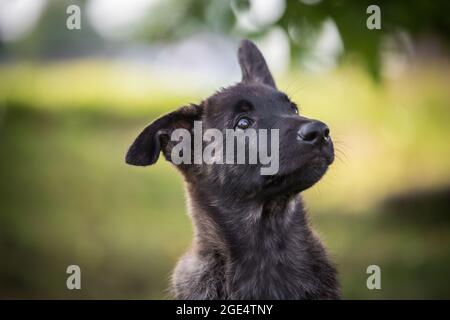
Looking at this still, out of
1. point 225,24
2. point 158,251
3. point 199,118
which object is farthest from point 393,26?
point 158,251

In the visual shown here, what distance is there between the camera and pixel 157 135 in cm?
516

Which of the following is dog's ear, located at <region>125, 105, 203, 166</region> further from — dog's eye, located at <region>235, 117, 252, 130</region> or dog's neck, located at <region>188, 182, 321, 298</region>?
dog's neck, located at <region>188, 182, 321, 298</region>

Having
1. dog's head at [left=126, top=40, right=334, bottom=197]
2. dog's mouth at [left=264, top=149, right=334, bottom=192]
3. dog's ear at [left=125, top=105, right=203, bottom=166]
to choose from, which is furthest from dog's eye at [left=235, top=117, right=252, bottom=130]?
dog's mouth at [left=264, top=149, right=334, bottom=192]

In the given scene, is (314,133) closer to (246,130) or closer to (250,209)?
(246,130)

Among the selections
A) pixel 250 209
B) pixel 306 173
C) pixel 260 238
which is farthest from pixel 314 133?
pixel 260 238

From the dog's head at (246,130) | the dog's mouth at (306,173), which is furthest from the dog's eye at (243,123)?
the dog's mouth at (306,173)

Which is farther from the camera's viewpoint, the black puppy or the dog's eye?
the dog's eye

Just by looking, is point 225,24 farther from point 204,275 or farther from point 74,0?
point 204,275

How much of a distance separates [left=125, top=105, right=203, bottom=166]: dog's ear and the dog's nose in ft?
3.54

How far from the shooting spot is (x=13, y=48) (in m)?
12.2

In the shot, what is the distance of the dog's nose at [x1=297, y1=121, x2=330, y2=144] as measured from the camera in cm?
488

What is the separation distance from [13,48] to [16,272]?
13.6 ft
